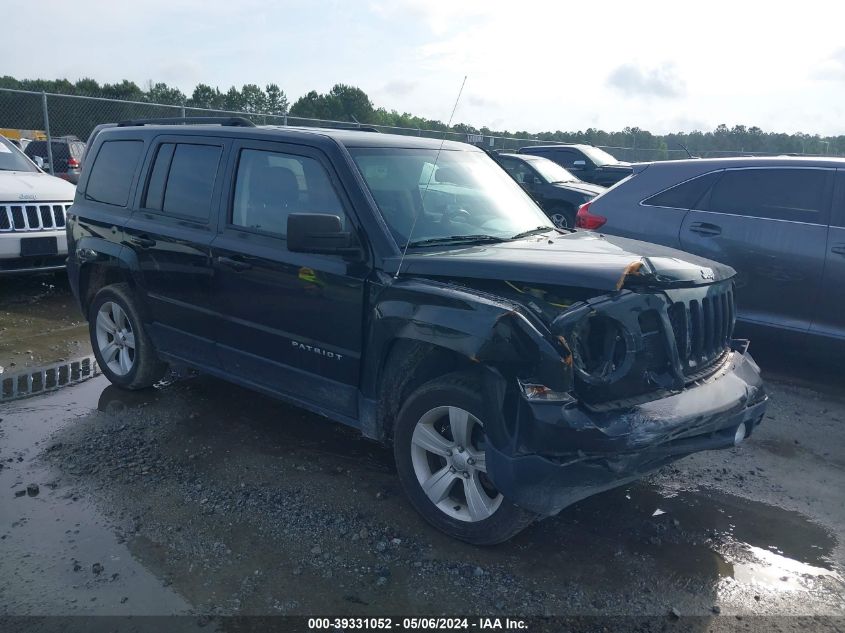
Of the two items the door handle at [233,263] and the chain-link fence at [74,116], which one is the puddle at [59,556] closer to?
the door handle at [233,263]

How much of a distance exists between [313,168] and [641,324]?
2.06m

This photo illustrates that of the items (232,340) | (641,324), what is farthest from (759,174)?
(232,340)

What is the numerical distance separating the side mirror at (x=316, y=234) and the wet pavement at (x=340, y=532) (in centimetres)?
137

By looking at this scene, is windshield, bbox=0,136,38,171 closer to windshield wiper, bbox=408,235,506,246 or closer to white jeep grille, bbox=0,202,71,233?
white jeep grille, bbox=0,202,71,233

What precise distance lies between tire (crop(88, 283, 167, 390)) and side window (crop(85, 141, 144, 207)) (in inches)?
26.9

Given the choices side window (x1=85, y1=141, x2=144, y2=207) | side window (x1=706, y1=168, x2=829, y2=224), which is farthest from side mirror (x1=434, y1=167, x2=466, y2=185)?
side window (x1=706, y1=168, x2=829, y2=224)

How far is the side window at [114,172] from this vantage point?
5.39 m

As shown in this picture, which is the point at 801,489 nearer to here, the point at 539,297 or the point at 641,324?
the point at 641,324

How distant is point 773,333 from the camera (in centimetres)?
585

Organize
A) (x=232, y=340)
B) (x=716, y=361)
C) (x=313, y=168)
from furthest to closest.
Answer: (x=232, y=340)
(x=313, y=168)
(x=716, y=361)

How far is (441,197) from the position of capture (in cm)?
434

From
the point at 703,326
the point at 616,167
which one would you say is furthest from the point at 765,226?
the point at 616,167

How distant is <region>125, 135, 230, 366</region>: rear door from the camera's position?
186 inches

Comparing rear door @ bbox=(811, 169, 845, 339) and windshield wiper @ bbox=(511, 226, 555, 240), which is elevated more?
windshield wiper @ bbox=(511, 226, 555, 240)
